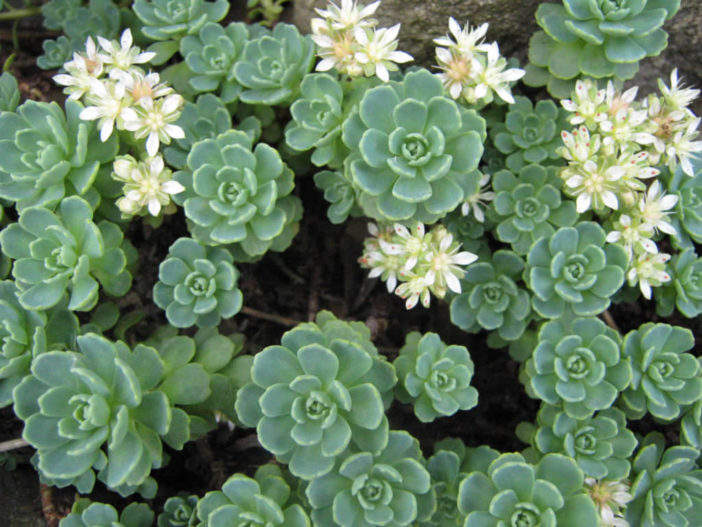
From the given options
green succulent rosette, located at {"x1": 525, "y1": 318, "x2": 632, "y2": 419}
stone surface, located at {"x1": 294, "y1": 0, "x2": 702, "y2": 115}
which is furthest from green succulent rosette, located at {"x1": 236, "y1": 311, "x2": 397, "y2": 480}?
stone surface, located at {"x1": 294, "y1": 0, "x2": 702, "y2": 115}

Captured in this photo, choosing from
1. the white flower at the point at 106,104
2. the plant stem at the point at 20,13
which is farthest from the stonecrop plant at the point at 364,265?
the plant stem at the point at 20,13

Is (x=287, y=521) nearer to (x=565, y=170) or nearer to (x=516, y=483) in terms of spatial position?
(x=516, y=483)

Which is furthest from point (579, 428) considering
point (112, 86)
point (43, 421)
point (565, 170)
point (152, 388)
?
point (112, 86)

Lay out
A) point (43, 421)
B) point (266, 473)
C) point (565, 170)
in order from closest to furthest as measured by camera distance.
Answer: point (43, 421) → point (266, 473) → point (565, 170)

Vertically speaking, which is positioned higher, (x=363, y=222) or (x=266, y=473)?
(x=363, y=222)

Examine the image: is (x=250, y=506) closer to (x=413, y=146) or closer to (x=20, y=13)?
(x=413, y=146)

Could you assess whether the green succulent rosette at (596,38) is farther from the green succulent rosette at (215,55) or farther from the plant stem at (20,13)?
the plant stem at (20,13)

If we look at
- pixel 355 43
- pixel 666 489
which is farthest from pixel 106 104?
pixel 666 489
